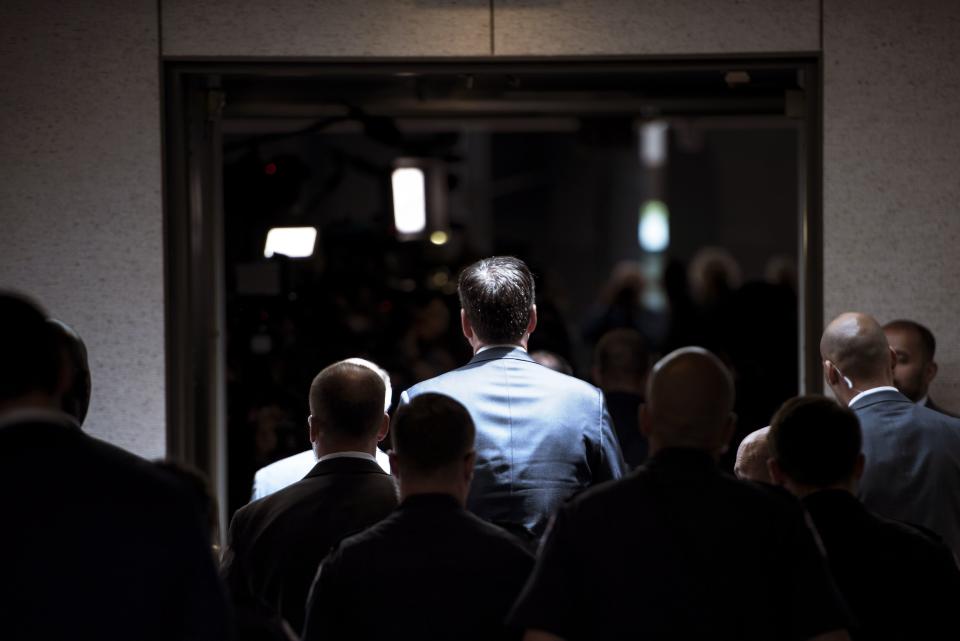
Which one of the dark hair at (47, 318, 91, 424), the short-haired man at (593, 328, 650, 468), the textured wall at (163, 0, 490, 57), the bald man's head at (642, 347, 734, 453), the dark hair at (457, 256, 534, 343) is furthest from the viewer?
the short-haired man at (593, 328, 650, 468)

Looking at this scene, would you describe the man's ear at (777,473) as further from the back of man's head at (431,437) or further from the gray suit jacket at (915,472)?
the gray suit jacket at (915,472)

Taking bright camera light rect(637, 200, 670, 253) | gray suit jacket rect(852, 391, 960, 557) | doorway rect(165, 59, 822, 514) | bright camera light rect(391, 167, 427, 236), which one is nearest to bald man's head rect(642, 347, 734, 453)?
gray suit jacket rect(852, 391, 960, 557)

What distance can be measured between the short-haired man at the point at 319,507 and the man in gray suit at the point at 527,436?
0.15 meters

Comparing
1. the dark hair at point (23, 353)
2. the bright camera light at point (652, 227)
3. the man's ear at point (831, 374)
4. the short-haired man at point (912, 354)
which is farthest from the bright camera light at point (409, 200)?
the bright camera light at point (652, 227)

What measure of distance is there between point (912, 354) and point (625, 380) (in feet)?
4.94

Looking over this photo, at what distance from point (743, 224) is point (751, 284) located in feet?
57.1

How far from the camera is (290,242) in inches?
257

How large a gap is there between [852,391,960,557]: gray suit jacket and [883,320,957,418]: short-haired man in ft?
2.68

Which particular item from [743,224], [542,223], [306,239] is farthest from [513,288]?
[542,223]

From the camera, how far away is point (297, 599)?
3.48 metres

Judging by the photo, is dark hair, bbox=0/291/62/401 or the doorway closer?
dark hair, bbox=0/291/62/401

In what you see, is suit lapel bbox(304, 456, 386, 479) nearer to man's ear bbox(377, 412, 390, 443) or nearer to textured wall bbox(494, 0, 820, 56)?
man's ear bbox(377, 412, 390, 443)

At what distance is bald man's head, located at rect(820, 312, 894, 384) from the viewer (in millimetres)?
4188

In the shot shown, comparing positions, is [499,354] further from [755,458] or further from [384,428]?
[755,458]
